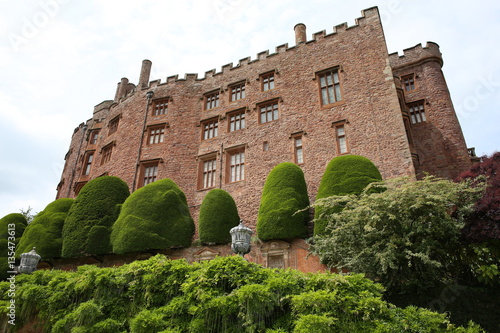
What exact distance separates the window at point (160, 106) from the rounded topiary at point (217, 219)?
10128mm

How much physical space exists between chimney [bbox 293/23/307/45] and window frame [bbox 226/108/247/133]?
570cm

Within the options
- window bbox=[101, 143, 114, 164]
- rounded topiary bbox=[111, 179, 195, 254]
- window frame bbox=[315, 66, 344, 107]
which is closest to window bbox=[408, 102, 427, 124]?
window frame bbox=[315, 66, 344, 107]

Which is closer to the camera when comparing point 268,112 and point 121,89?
point 268,112

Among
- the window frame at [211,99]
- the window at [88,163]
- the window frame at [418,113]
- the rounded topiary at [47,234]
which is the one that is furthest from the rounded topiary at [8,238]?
the window frame at [418,113]

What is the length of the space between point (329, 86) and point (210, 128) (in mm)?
7583

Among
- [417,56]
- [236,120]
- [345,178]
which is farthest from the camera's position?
[417,56]

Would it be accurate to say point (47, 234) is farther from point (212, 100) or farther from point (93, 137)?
point (93, 137)

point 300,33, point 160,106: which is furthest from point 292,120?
point 160,106

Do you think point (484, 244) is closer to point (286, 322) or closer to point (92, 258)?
point (286, 322)

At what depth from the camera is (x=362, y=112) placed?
15914 millimetres

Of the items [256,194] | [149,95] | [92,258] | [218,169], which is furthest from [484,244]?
[149,95]

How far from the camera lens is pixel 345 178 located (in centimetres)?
1196

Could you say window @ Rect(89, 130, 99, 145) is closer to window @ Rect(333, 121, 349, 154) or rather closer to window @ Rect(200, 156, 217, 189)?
window @ Rect(200, 156, 217, 189)

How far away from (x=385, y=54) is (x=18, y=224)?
20882 millimetres
